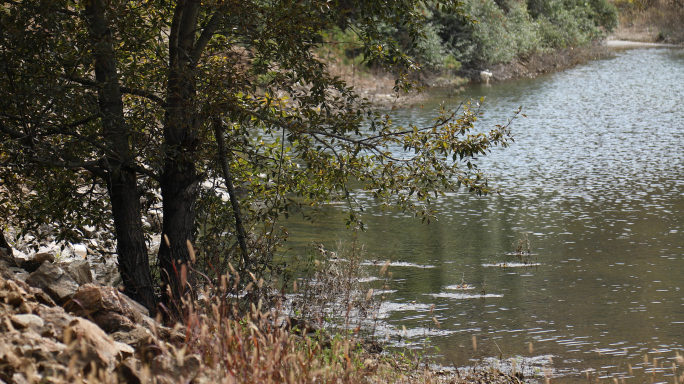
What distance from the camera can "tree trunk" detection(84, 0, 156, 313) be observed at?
301 inches

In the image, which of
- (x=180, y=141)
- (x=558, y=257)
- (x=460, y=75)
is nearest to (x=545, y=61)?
(x=460, y=75)

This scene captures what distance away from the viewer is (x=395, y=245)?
1416cm

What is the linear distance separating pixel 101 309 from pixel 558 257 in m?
9.29

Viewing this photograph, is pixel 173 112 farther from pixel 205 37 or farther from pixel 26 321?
pixel 26 321

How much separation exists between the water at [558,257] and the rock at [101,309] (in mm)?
2754

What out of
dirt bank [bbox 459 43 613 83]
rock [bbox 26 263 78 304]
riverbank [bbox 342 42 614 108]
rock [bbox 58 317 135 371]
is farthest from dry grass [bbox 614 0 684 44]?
rock [bbox 58 317 135 371]

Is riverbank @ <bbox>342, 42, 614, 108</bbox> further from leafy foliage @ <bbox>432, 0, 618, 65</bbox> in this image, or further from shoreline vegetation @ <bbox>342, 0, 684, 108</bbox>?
leafy foliage @ <bbox>432, 0, 618, 65</bbox>

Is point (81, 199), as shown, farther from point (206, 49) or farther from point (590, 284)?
point (590, 284)

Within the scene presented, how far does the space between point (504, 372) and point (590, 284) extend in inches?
155

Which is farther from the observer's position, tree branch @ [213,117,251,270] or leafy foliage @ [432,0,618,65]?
leafy foliage @ [432,0,618,65]

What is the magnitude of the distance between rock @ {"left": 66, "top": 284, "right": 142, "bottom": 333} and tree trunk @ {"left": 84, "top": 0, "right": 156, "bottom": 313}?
4.33 ft

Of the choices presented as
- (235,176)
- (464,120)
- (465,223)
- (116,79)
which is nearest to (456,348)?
(464,120)

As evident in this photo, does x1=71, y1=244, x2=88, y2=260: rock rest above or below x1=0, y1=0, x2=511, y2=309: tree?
below

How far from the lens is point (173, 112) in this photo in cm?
806
